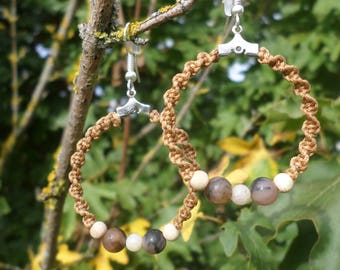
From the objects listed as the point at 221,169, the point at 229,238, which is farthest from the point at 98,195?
the point at 229,238

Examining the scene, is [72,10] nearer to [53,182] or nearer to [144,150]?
[144,150]

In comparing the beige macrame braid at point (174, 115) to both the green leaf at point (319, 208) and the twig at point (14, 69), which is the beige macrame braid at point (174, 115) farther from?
the twig at point (14, 69)

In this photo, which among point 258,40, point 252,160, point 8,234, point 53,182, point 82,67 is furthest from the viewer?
point 8,234

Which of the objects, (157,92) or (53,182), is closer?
(53,182)

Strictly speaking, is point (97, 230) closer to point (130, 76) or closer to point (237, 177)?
point (130, 76)

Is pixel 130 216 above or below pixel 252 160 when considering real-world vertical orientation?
below

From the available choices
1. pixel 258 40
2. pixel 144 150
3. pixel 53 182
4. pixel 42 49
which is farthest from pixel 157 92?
pixel 53 182
